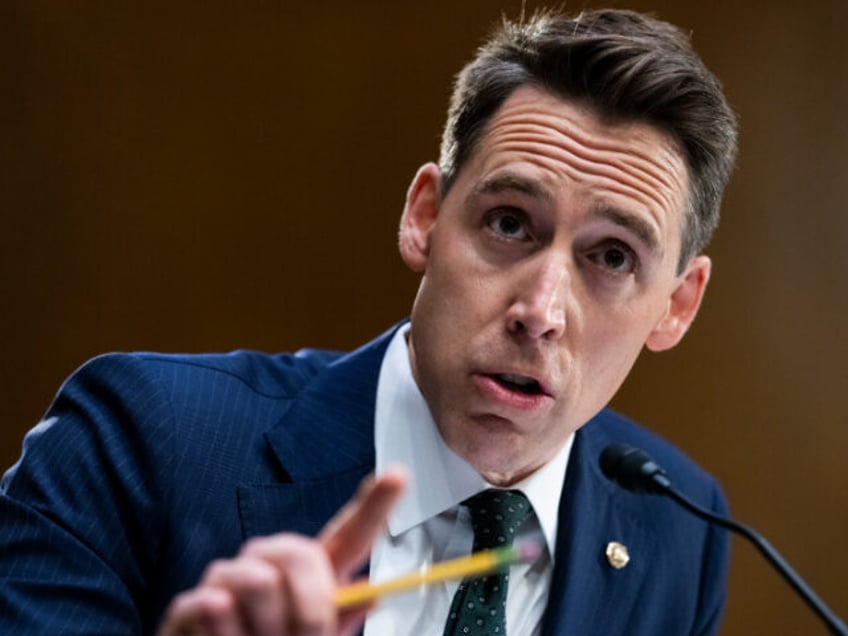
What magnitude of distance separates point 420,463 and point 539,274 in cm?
37

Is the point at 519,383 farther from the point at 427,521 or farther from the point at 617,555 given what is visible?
the point at 617,555

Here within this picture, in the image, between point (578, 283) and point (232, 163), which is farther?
point (232, 163)

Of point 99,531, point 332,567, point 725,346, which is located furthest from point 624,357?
point 725,346

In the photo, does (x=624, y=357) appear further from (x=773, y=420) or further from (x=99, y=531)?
(x=773, y=420)

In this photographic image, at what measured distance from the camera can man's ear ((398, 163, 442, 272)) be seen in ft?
7.21

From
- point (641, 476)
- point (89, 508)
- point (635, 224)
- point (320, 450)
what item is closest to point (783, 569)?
point (641, 476)

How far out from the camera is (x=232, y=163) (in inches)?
143

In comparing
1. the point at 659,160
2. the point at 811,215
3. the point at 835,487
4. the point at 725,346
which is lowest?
the point at 835,487

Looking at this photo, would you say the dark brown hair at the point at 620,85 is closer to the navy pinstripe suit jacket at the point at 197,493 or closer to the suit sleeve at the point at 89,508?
the navy pinstripe suit jacket at the point at 197,493

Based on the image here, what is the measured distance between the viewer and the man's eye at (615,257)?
2.03 meters

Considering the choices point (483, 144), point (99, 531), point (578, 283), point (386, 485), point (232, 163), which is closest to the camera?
point (386, 485)

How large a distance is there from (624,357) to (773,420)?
69.8 inches

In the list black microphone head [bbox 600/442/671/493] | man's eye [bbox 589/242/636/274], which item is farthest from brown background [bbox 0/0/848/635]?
black microphone head [bbox 600/442/671/493]

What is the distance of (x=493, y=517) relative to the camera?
2096 millimetres
